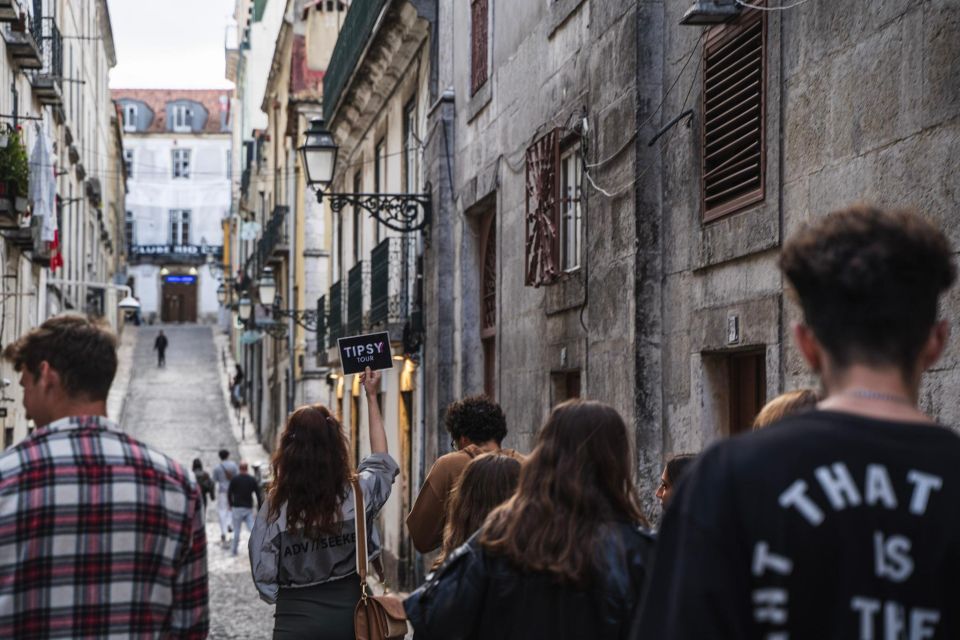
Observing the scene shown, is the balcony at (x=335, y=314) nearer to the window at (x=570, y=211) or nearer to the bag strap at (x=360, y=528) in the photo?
the window at (x=570, y=211)

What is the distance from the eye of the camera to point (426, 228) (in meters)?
17.5

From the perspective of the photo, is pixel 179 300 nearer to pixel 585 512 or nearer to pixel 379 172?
pixel 379 172

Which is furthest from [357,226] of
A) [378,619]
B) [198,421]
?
[198,421]

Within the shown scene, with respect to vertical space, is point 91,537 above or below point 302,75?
below

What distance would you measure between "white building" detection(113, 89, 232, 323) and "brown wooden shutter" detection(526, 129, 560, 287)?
76066mm

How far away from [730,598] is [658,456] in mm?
7323

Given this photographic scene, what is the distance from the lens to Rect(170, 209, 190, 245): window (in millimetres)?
90875

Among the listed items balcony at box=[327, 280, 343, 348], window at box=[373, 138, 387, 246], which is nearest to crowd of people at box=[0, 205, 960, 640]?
window at box=[373, 138, 387, 246]

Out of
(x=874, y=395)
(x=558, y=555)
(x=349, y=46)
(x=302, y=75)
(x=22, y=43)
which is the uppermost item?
(x=302, y=75)

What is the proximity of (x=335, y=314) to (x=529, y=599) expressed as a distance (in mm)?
21070

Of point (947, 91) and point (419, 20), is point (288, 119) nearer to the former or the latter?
point (419, 20)

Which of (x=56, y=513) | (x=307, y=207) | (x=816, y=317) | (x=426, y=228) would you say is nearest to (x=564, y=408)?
(x=56, y=513)

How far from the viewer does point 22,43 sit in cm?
2086

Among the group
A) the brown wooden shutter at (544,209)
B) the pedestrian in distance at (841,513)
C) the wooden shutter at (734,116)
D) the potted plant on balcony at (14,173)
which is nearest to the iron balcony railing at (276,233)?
the potted plant on balcony at (14,173)
